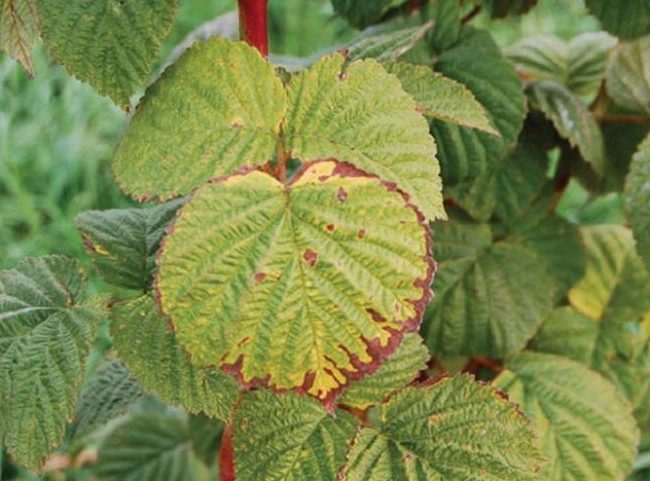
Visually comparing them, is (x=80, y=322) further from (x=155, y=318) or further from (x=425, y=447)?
(x=425, y=447)

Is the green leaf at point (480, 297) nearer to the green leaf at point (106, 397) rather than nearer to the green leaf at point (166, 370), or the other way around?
the green leaf at point (106, 397)

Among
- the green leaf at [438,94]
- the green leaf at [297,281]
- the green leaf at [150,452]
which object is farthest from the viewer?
the green leaf at [150,452]

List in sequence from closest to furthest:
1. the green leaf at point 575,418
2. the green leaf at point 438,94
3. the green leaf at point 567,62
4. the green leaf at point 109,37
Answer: the green leaf at point 109,37
the green leaf at point 438,94
the green leaf at point 575,418
the green leaf at point 567,62

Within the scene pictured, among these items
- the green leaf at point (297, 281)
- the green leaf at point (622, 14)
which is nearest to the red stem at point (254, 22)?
the green leaf at point (297, 281)

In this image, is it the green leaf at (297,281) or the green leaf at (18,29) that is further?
the green leaf at (18,29)

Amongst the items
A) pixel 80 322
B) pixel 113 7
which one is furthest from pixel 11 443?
pixel 113 7

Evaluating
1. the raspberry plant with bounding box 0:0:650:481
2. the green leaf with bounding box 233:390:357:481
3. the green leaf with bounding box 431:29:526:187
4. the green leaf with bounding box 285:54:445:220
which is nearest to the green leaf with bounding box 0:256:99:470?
the raspberry plant with bounding box 0:0:650:481

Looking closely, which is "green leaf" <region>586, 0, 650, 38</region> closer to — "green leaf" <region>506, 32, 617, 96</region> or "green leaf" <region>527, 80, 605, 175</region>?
"green leaf" <region>527, 80, 605, 175</region>

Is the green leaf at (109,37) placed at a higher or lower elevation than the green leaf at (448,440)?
higher
